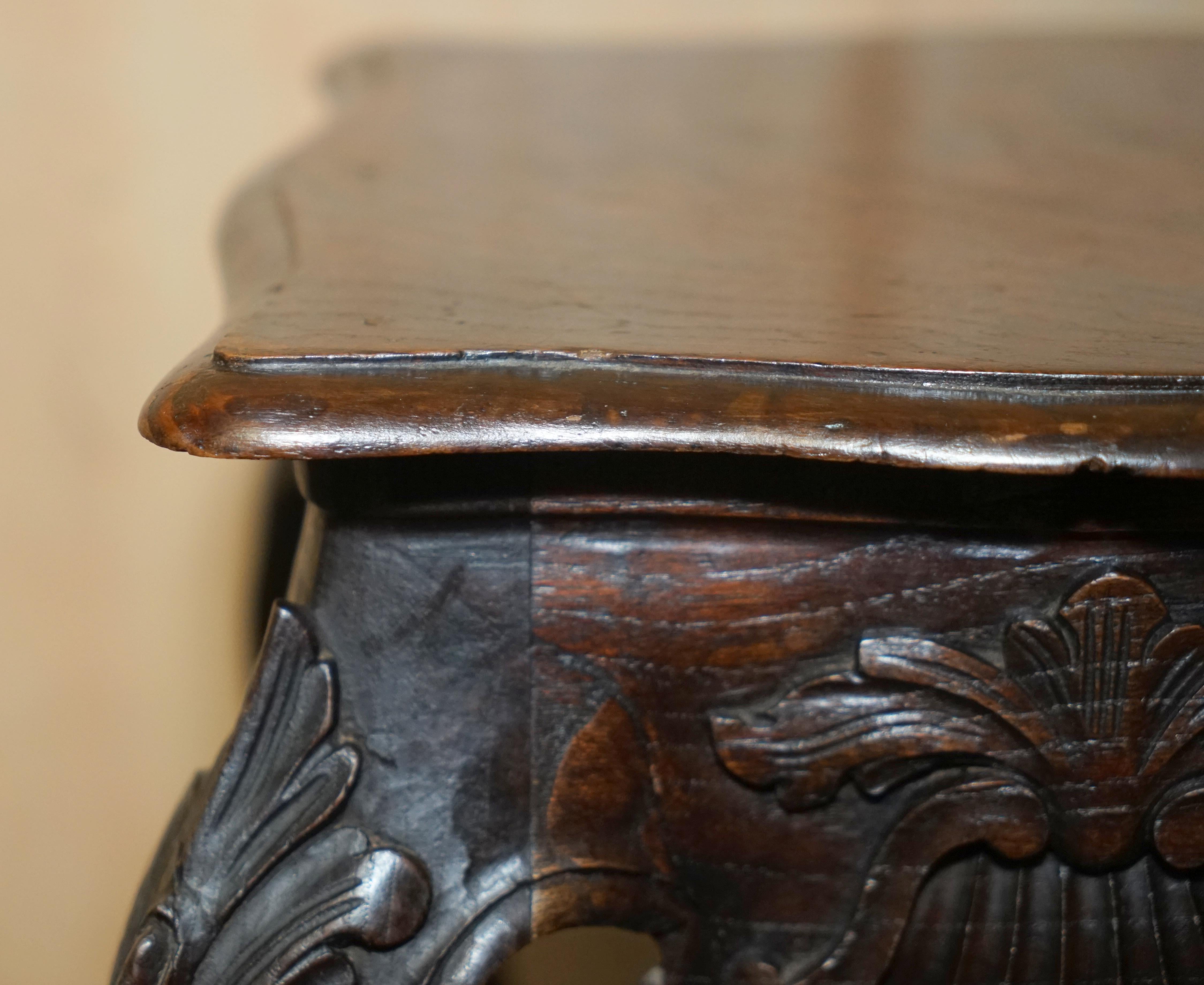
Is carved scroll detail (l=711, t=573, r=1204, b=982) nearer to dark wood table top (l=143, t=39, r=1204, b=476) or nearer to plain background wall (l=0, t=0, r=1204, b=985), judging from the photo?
dark wood table top (l=143, t=39, r=1204, b=476)

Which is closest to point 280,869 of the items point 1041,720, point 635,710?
point 635,710

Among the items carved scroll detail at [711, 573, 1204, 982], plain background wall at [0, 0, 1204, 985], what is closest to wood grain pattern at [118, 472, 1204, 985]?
carved scroll detail at [711, 573, 1204, 982]

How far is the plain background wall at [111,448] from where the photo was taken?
3.55ft

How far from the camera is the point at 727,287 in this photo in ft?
1.25

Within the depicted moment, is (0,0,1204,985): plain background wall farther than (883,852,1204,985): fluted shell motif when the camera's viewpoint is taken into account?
Yes

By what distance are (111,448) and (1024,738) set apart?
1.01 m

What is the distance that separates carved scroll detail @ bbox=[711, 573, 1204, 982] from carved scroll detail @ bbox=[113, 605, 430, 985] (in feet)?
0.32

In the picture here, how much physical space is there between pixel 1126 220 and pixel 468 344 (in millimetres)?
320

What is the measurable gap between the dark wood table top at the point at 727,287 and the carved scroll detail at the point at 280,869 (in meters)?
0.07

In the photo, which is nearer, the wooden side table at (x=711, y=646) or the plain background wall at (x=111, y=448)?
the wooden side table at (x=711, y=646)

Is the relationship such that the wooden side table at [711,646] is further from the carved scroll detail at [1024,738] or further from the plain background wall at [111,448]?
the plain background wall at [111,448]

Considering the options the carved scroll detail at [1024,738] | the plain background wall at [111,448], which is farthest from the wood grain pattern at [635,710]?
the plain background wall at [111,448]

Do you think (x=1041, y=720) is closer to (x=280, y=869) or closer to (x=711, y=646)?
(x=711, y=646)

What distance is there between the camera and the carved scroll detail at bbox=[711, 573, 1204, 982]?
0.32m
